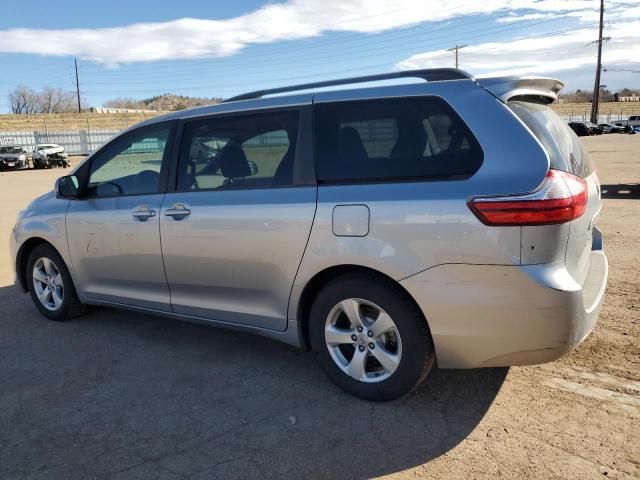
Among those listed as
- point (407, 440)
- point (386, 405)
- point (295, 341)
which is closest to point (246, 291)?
point (295, 341)

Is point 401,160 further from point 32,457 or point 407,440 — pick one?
point 32,457

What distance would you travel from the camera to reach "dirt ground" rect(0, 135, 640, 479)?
2.76 m

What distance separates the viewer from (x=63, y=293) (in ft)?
16.3

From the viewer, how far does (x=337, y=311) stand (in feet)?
11.1

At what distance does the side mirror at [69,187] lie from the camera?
467 cm

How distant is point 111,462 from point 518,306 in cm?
220

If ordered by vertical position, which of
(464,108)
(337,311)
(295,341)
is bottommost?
(295,341)

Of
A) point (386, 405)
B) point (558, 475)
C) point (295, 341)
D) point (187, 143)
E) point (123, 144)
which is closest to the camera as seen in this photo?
point (558, 475)

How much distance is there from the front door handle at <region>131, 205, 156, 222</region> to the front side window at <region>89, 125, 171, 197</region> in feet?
0.45

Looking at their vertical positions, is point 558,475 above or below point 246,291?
below

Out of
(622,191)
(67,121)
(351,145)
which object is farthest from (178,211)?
(67,121)

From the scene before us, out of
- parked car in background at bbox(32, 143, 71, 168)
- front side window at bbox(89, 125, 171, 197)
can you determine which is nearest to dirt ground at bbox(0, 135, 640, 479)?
front side window at bbox(89, 125, 171, 197)

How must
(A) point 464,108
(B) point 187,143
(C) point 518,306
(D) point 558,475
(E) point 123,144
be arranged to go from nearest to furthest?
(D) point 558,475, (C) point 518,306, (A) point 464,108, (B) point 187,143, (E) point 123,144

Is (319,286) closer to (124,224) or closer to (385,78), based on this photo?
(385,78)
